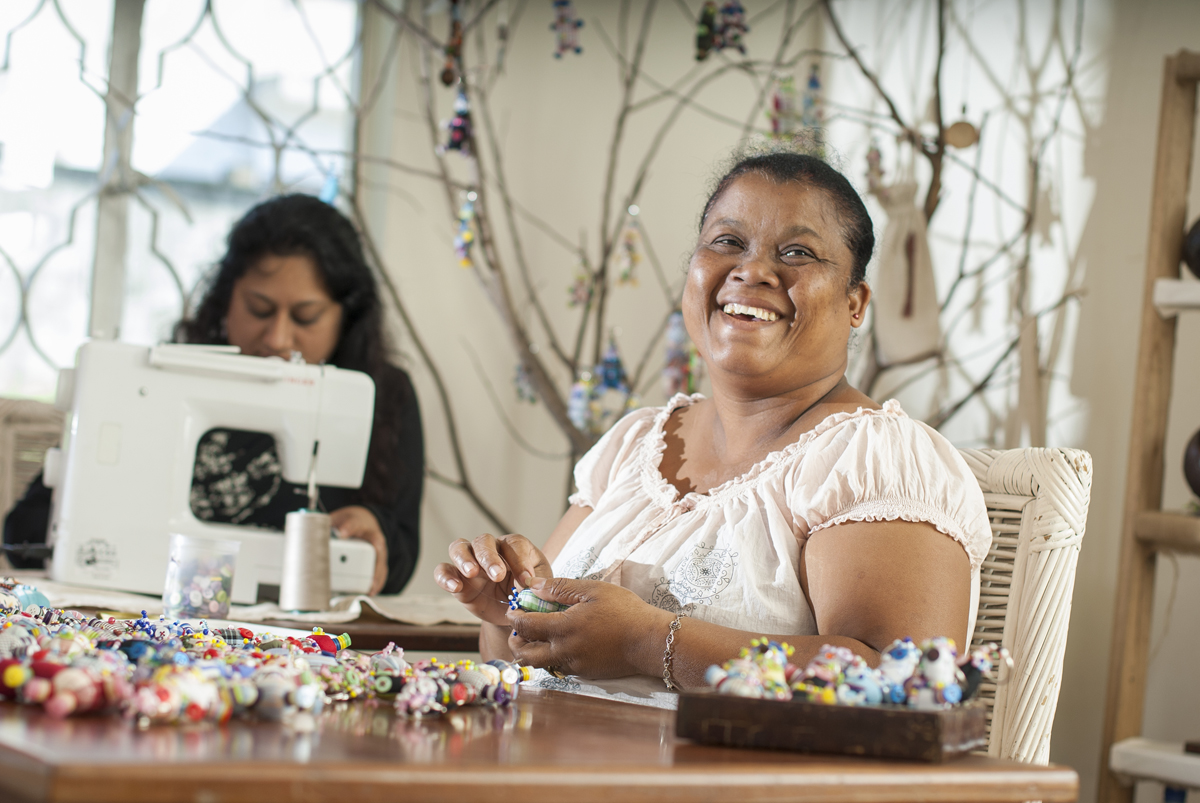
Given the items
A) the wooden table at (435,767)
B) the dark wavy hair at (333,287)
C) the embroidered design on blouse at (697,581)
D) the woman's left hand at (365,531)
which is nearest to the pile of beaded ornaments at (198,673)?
the wooden table at (435,767)

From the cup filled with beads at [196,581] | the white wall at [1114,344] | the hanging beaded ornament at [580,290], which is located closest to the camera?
the cup filled with beads at [196,581]

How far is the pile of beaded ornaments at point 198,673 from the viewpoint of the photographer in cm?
83

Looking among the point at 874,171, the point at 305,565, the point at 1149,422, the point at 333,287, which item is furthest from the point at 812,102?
the point at 305,565

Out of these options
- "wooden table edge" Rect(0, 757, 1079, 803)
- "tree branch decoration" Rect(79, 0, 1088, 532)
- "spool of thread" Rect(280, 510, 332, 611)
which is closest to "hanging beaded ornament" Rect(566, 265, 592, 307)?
"tree branch decoration" Rect(79, 0, 1088, 532)

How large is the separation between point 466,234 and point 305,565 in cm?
147

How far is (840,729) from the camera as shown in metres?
0.89

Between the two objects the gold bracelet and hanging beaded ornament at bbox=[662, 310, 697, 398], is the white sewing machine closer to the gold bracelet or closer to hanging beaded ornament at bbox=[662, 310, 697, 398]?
the gold bracelet

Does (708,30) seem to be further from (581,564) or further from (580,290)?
(581,564)

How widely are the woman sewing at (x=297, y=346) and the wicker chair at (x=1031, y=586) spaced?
1446 mm

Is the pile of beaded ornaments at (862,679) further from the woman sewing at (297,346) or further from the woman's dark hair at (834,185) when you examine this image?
the woman sewing at (297,346)

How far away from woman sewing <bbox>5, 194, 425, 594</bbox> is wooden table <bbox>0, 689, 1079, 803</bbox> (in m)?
1.68

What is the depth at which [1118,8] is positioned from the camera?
9.53ft

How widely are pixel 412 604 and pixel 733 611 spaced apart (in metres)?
0.98

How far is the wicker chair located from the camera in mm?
1485
